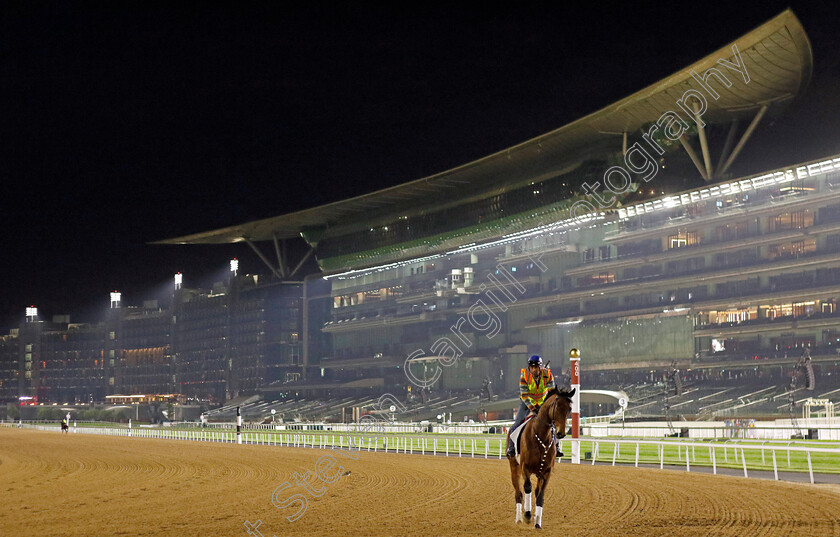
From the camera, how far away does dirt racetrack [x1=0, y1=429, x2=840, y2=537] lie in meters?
13.1

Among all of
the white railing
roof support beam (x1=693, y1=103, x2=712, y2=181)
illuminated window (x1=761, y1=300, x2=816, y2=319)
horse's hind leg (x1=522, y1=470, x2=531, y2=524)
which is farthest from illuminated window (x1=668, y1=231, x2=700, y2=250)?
horse's hind leg (x1=522, y1=470, x2=531, y2=524)

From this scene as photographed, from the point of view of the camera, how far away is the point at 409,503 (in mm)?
16844

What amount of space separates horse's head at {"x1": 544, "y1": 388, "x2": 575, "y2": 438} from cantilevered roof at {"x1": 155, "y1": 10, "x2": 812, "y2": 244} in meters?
41.0

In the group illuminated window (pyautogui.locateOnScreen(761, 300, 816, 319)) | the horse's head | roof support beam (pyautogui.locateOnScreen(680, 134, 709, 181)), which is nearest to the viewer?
the horse's head

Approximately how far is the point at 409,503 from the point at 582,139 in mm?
58747

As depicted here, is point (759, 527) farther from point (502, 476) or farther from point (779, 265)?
point (779, 265)

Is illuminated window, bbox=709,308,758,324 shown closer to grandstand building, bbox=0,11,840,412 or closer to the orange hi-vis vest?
grandstand building, bbox=0,11,840,412

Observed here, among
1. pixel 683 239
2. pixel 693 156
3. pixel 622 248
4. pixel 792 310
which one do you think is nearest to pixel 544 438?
pixel 693 156

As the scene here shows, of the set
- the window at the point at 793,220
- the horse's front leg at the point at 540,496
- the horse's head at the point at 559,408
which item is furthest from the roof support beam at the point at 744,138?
the horse's front leg at the point at 540,496

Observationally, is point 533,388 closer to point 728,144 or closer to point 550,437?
point 550,437

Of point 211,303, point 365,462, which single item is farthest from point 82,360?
point 365,462

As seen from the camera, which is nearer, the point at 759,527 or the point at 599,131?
Result: the point at 759,527

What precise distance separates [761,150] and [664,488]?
48.2 meters

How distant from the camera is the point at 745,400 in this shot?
198 feet
